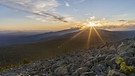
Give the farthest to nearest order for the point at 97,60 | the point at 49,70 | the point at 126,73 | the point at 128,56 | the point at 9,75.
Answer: the point at 9,75
the point at 49,70
the point at 97,60
the point at 128,56
the point at 126,73

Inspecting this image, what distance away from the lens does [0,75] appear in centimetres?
1683

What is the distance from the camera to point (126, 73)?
10594 millimetres

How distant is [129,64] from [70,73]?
3.17 m

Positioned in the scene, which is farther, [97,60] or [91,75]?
[97,60]

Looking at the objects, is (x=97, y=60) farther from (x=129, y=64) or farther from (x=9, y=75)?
(x=9, y=75)

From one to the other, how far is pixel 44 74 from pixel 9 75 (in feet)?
11.9

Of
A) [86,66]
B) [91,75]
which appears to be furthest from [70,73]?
[91,75]

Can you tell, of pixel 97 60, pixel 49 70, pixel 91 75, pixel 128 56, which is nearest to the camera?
pixel 91 75

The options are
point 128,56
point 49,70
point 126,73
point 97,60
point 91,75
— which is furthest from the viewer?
point 49,70

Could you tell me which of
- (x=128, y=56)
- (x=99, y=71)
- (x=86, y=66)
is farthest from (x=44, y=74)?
(x=128, y=56)

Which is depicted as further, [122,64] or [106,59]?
[106,59]

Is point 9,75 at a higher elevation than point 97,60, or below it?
below

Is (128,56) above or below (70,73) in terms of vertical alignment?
above

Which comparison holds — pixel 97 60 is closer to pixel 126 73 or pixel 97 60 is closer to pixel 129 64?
pixel 129 64
